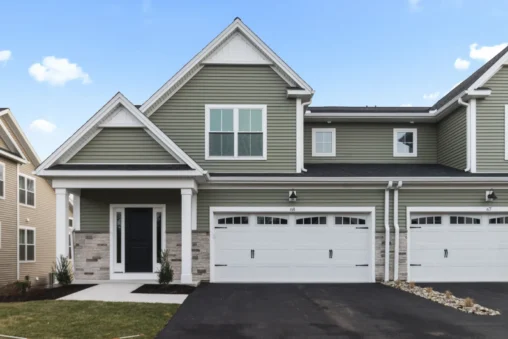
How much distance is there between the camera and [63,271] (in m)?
11.9

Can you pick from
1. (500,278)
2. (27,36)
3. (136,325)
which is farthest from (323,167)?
(27,36)

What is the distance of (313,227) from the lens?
43.8ft

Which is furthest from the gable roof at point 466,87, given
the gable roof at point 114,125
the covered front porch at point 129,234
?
the covered front porch at point 129,234

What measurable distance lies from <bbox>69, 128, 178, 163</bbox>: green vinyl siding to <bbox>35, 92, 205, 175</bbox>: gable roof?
0.15 metres

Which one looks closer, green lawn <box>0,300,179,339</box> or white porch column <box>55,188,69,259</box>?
green lawn <box>0,300,179,339</box>

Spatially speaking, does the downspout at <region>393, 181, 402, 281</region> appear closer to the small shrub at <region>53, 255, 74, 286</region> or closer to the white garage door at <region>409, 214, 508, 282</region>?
the white garage door at <region>409, 214, 508, 282</region>

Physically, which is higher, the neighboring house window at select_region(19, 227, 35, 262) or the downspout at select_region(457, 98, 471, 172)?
the downspout at select_region(457, 98, 471, 172)

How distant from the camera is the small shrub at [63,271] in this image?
38.7 feet

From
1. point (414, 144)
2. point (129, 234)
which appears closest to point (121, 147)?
point (129, 234)

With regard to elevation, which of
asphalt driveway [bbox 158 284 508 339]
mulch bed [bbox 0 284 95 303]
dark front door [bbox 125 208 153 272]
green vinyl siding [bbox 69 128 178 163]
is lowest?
mulch bed [bbox 0 284 95 303]

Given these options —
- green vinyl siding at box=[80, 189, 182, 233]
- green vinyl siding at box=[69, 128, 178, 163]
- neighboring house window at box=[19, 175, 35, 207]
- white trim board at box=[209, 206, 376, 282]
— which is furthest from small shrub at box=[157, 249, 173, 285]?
neighboring house window at box=[19, 175, 35, 207]

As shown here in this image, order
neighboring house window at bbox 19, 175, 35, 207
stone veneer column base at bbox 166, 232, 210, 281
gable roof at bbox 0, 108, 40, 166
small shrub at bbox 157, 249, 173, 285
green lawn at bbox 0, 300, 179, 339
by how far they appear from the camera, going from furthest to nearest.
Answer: neighboring house window at bbox 19, 175, 35, 207 < gable roof at bbox 0, 108, 40, 166 < stone veneer column base at bbox 166, 232, 210, 281 < small shrub at bbox 157, 249, 173, 285 < green lawn at bbox 0, 300, 179, 339

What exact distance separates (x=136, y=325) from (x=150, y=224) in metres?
5.89

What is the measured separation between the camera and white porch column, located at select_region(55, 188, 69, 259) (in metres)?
11.7
